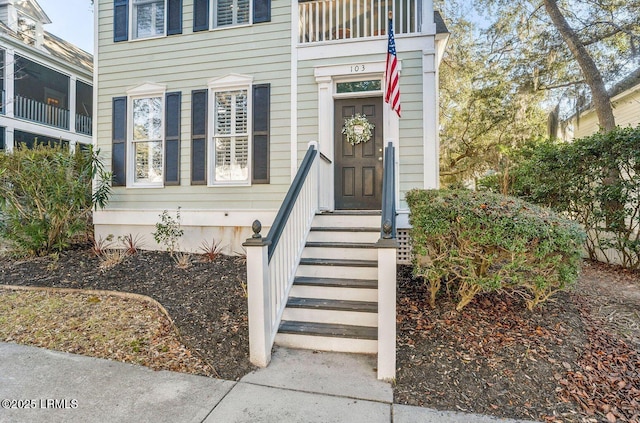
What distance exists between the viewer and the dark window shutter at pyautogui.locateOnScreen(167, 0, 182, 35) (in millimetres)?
6473

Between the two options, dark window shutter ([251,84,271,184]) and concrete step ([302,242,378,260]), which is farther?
dark window shutter ([251,84,271,184])

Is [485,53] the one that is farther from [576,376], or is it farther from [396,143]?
[576,376]

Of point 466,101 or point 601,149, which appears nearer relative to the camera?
point 601,149

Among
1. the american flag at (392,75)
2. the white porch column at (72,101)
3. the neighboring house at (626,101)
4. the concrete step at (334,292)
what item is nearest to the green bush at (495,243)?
the concrete step at (334,292)

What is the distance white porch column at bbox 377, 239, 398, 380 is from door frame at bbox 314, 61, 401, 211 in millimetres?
2853

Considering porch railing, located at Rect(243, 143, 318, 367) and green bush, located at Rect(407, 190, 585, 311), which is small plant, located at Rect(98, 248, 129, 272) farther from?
green bush, located at Rect(407, 190, 585, 311)

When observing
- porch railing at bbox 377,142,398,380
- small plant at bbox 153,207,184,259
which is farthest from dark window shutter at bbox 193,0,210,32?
porch railing at bbox 377,142,398,380

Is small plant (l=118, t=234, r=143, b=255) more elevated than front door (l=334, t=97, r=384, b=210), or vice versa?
front door (l=334, t=97, r=384, b=210)

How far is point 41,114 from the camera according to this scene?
38.8 ft

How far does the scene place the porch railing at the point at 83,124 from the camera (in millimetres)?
13023

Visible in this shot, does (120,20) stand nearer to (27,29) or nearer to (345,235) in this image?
(345,235)

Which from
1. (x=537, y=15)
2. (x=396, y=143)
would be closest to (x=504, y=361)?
(x=396, y=143)

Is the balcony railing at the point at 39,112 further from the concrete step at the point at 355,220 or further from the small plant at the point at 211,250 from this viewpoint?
the concrete step at the point at 355,220

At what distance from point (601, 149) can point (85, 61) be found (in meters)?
16.7
